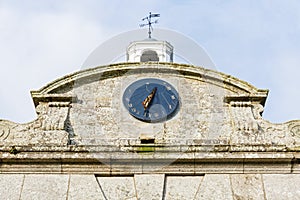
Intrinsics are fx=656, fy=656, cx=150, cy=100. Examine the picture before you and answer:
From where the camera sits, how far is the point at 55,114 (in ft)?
45.2

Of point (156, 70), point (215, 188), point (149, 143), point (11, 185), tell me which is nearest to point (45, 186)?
point (11, 185)

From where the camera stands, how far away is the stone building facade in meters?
12.2

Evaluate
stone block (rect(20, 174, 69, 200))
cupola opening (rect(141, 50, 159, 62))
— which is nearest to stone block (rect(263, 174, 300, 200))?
stone block (rect(20, 174, 69, 200))

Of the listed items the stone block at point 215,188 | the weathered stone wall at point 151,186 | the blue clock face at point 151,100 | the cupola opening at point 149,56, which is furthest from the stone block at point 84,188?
the cupola opening at point 149,56

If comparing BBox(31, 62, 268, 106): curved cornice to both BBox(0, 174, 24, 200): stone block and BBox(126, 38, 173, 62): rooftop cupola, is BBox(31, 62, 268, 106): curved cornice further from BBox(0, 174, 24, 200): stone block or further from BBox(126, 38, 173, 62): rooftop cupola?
BBox(126, 38, 173, 62): rooftop cupola

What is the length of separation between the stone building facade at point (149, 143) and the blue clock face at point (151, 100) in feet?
0.20

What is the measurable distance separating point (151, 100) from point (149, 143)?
1434 mm

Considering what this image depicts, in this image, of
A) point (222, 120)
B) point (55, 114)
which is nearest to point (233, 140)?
point (222, 120)

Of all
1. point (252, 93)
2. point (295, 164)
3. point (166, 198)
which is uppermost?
point (252, 93)

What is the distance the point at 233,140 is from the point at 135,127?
2.07 meters

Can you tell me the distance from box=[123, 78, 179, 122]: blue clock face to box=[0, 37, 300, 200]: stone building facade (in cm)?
6

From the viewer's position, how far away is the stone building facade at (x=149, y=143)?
40.1 feet

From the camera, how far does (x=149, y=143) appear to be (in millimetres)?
13102

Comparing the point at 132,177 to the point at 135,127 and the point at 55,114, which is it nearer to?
the point at 135,127
